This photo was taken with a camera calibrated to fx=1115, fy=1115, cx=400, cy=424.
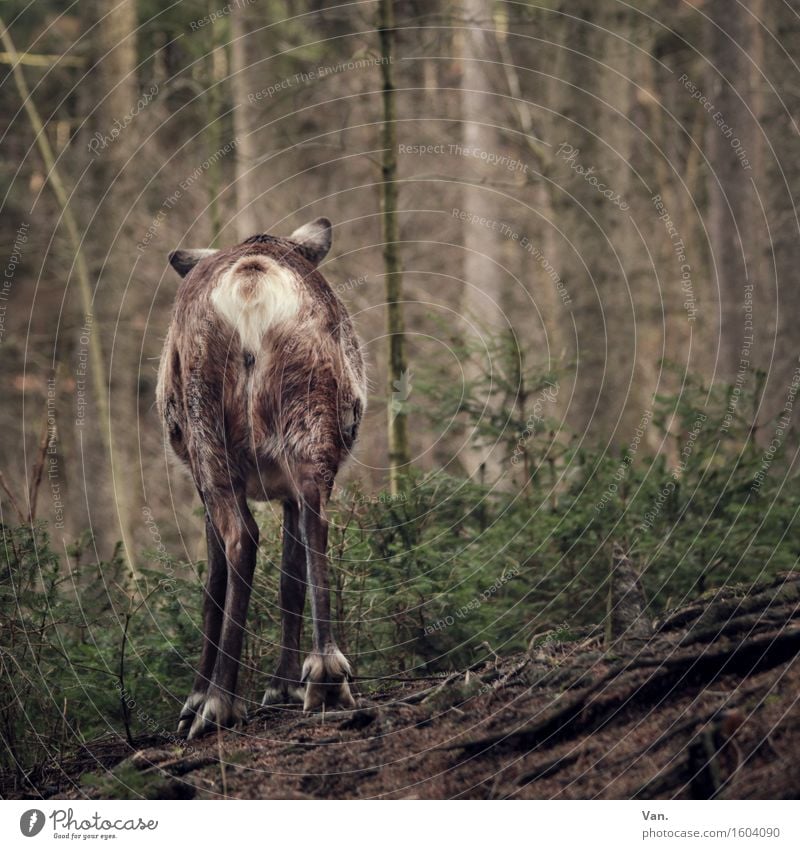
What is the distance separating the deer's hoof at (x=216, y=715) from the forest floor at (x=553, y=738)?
2.1 inches

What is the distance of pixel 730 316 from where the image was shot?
38.1 ft

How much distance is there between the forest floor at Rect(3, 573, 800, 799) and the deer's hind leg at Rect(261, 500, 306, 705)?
13 centimetres

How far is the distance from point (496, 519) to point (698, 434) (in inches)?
72.4

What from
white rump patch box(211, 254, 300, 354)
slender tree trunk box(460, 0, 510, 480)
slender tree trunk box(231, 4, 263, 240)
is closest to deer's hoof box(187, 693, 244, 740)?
white rump patch box(211, 254, 300, 354)

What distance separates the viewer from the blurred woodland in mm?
7133

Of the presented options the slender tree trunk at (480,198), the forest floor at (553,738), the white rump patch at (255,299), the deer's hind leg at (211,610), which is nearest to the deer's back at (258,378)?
the white rump patch at (255,299)

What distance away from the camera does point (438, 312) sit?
13.6m

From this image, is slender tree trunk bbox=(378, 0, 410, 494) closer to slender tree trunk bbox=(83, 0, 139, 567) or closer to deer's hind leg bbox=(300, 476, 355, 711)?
deer's hind leg bbox=(300, 476, 355, 711)

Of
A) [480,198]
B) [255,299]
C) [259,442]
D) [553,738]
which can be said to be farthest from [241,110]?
[553,738]

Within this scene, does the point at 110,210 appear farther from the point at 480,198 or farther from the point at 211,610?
the point at 211,610

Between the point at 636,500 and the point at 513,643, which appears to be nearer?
the point at 513,643

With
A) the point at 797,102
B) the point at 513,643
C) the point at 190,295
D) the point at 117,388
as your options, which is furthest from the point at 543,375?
the point at 117,388

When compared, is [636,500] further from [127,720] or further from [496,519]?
[127,720]

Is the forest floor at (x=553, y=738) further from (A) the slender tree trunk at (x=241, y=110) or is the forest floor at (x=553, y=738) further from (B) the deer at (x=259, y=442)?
(A) the slender tree trunk at (x=241, y=110)
